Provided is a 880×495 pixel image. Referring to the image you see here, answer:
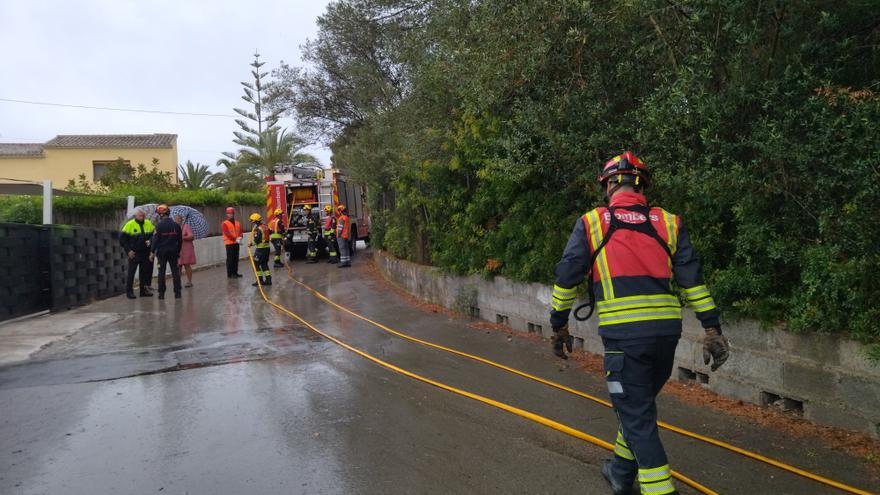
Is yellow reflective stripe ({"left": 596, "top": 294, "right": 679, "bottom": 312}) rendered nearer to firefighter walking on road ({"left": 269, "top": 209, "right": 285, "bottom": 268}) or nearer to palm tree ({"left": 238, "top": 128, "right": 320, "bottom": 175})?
firefighter walking on road ({"left": 269, "top": 209, "right": 285, "bottom": 268})

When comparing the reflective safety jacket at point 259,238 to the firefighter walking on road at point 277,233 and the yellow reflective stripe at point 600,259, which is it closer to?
the firefighter walking on road at point 277,233

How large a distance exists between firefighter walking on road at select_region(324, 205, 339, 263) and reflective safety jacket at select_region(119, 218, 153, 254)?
298 inches

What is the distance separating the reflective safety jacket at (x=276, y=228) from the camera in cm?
1952

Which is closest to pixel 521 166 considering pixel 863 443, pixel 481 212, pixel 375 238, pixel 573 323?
pixel 573 323

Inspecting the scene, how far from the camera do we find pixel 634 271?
3684 mm

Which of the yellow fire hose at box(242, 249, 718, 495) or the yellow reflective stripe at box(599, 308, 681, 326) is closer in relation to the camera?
the yellow reflective stripe at box(599, 308, 681, 326)

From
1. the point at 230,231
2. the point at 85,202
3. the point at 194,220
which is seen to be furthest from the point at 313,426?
the point at 194,220

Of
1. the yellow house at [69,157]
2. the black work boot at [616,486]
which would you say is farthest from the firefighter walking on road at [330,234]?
the yellow house at [69,157]

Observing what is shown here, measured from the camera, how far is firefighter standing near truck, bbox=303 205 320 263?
22.3m

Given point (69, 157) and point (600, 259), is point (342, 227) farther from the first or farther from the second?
point (69, 157)

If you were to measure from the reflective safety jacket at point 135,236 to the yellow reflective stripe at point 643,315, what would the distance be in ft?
Result: 39.8

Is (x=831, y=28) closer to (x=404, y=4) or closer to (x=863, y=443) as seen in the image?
(x=863, y=443)

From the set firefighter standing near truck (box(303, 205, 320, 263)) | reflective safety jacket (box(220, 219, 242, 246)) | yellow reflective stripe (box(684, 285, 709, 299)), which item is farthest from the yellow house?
yellow reflective stripe (box(684, 285, 709, 299))

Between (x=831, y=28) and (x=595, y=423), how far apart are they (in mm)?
3441
